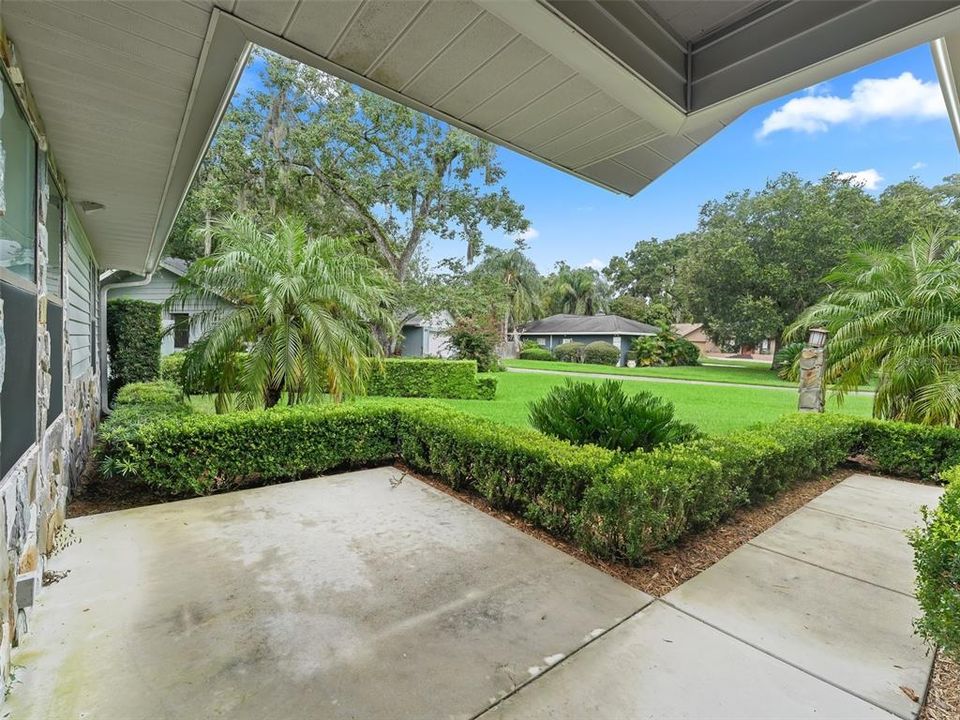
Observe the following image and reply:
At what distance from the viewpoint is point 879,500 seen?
510cm

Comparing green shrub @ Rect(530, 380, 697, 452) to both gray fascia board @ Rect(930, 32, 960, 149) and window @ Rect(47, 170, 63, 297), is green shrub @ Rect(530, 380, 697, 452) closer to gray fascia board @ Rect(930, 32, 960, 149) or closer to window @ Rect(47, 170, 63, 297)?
gray fascia board @ Rect(930, 32, 960, 149)

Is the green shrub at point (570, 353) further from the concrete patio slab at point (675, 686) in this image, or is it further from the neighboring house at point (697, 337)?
the concrete patio slab at point (675, 686)

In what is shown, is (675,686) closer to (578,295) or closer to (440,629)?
(440,629)

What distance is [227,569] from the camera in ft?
10.7

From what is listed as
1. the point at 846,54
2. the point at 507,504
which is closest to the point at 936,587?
the point at 846,54

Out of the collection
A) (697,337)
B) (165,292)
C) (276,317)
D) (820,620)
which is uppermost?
(697,337)

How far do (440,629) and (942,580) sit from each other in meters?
2.49

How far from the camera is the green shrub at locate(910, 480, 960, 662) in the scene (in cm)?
209

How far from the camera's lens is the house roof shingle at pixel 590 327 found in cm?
3322

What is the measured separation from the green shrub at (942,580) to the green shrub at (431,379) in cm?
1116

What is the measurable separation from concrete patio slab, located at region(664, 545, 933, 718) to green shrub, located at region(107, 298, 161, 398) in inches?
439

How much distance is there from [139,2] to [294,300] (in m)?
4.61

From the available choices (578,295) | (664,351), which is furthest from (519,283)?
(664,351)

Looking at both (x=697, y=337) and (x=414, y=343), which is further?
(x=697, y=337)
